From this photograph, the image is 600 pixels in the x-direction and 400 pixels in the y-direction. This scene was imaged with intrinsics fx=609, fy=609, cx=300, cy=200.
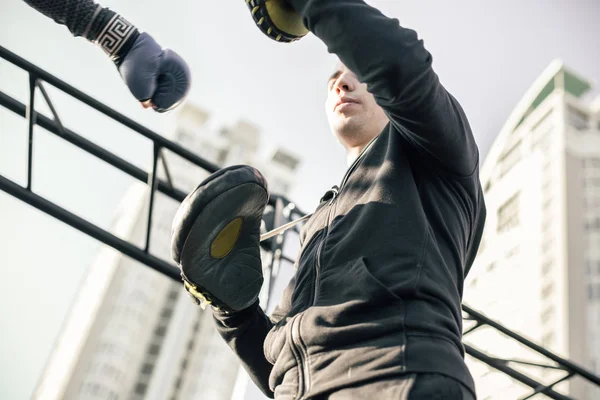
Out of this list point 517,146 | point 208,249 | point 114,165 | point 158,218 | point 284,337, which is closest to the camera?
point 284,337

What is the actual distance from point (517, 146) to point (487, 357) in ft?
94.2

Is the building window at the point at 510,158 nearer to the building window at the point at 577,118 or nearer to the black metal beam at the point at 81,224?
the building window at the point at 577,118

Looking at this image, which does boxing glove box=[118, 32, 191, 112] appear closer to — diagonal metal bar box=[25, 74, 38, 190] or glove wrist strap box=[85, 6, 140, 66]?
glove wrist strap box=[85, 6, 140, 66]

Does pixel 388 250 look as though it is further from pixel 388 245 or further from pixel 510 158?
pixel 510 158

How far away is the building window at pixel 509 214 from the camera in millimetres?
28062

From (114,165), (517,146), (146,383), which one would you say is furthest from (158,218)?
(114,165)

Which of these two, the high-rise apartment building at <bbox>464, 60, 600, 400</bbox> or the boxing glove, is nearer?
the boxing glove

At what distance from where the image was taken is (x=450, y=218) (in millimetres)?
1241

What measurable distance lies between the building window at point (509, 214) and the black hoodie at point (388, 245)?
2807cm

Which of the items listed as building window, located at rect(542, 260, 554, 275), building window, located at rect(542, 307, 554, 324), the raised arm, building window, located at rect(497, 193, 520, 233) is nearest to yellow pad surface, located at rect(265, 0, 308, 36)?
the raised arm

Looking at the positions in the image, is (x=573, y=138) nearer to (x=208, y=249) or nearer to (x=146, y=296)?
(x=146, y=296)

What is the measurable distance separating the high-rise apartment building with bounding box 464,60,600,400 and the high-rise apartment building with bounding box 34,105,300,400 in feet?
49.8

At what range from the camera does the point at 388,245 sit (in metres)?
1.12

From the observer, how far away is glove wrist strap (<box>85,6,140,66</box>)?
199cm
